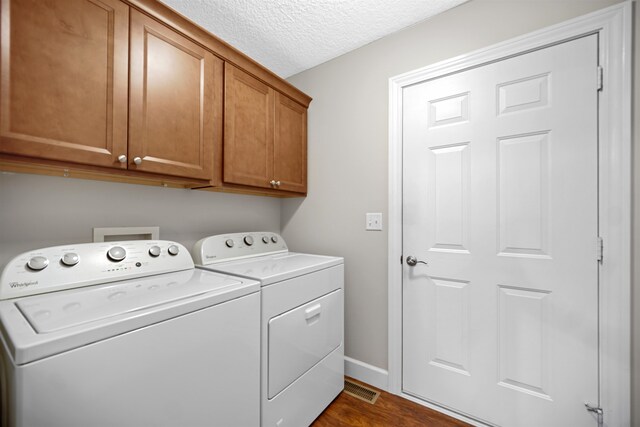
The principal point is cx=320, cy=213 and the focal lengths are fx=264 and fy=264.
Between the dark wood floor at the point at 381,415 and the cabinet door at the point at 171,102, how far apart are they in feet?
5.30

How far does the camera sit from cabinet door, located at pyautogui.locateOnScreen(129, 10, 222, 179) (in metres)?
1.20

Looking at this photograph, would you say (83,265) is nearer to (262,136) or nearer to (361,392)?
(262,136)

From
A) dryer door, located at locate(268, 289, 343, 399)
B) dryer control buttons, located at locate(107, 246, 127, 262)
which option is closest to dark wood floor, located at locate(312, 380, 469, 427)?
dryer door, located at locate(268, 289, 343, 399)

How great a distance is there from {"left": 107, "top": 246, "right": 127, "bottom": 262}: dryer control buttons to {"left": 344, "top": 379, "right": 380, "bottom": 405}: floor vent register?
1.63m

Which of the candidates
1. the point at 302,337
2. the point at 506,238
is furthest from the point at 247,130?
the point at 506,238

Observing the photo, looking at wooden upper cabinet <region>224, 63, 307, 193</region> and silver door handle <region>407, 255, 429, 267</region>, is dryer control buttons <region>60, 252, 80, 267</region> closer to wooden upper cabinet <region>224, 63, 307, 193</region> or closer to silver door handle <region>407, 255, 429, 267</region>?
wooden upper cabinet <region>224, 63, 307, 193</region>

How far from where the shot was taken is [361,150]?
1.98 meters

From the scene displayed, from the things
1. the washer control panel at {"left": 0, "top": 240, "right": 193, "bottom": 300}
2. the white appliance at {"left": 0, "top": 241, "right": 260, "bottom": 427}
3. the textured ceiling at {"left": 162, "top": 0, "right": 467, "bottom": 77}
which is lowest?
the white appliance at {"left": 0, "top": 241, "right": 260, "bottom": 427}

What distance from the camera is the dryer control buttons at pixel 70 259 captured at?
1084mm

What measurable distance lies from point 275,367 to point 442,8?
225 centimetres

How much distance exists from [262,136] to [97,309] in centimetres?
131

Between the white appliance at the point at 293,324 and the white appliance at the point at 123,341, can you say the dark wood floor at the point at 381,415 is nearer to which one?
the white appliance at the point at 293,324

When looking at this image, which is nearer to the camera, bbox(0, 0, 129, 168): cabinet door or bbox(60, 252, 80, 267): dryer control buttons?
bbox(0, 0, 129, 168): cabinet door

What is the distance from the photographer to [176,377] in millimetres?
896
